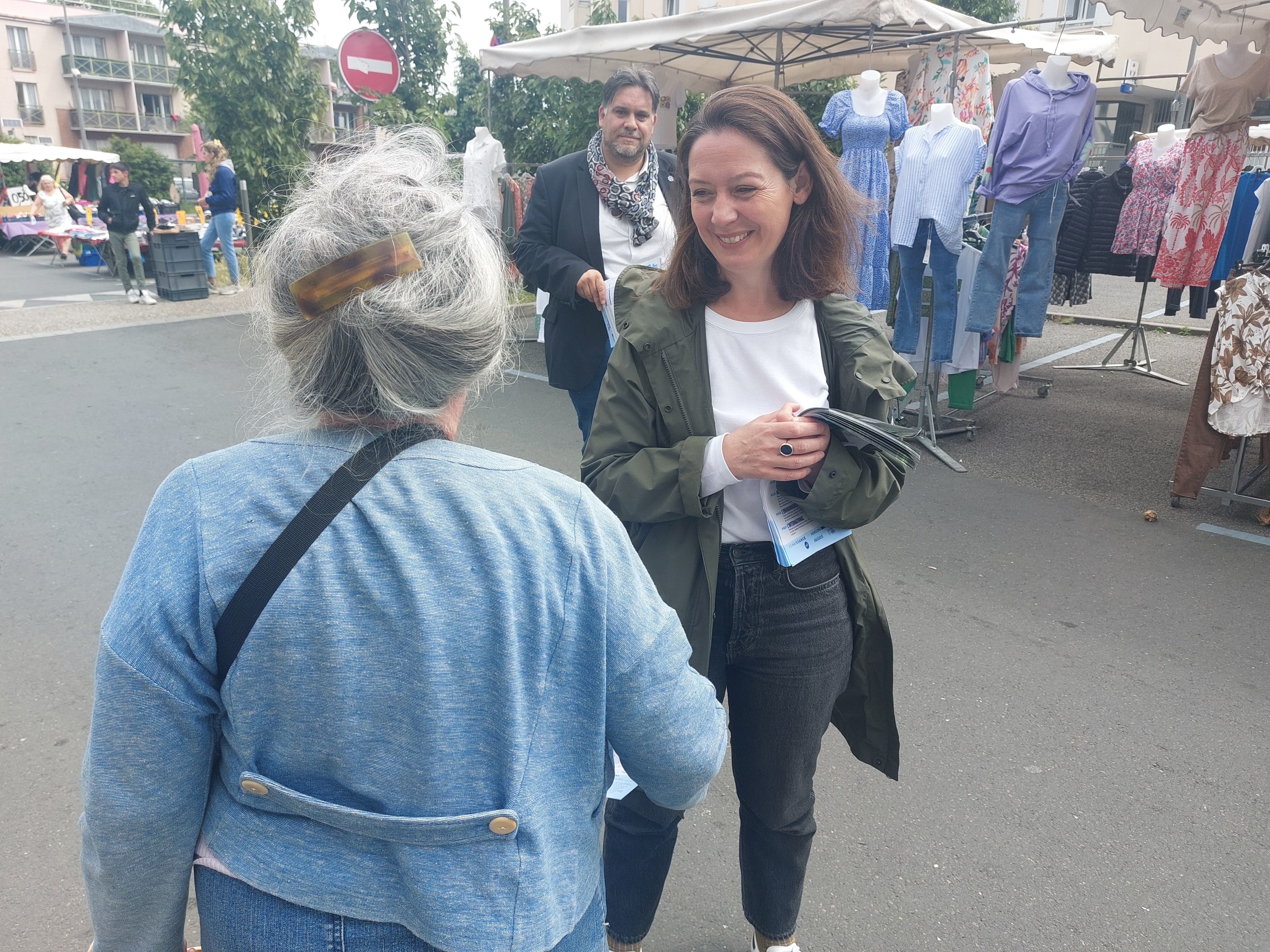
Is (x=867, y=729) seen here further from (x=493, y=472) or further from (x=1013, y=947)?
(x=493, y=472)

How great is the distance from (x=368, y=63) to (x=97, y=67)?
5026 centimetres

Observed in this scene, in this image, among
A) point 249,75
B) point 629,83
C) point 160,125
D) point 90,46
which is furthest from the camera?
point 160,125

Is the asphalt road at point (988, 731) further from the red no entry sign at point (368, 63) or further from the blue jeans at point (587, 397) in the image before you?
the red no entry sign at point (368, 63)

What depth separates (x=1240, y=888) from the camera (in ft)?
8.08

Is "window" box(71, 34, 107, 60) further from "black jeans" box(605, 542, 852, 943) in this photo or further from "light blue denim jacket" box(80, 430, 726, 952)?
"light blue denim jacket" box(80, 430, 726, 952)

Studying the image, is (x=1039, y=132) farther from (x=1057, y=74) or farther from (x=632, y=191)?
(x=632, y=191)

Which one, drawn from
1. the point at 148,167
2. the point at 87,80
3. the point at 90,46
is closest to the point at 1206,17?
the point at 148,167

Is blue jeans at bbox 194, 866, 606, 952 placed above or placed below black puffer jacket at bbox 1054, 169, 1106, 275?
below

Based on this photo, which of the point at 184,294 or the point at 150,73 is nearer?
the point at 184,294

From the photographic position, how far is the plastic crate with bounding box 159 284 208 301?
12.3 m

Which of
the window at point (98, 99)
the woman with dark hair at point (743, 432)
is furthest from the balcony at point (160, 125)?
the woman with dark hair at point (743, 432)

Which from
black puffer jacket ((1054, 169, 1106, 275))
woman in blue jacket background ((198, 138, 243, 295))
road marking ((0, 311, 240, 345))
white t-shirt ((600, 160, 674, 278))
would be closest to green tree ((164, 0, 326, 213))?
woman in blue jacket background ((198, 138, 243, 295))

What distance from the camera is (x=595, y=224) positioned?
3855mm

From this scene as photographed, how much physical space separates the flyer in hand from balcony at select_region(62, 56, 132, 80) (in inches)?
2247
